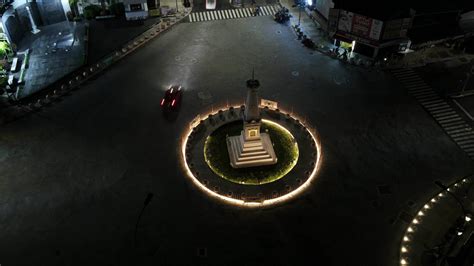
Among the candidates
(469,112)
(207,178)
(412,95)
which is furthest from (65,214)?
(469,112)

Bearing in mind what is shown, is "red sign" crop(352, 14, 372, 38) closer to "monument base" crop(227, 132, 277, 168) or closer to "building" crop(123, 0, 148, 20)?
"monument base" crop(227, 132, 277, 168)

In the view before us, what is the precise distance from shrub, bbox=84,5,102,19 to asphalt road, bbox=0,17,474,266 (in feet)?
63.6

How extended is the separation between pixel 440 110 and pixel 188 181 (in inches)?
1750


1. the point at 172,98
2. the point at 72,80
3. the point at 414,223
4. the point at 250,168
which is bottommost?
the point at 414,223

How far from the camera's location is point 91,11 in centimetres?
9494

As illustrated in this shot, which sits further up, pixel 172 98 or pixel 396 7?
pixel 396 7

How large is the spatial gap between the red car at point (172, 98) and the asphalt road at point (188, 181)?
1.64m

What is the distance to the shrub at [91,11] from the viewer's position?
94.8 meters

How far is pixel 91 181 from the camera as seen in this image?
60.2 meters

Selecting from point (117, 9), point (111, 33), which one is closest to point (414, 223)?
point (111, 33)

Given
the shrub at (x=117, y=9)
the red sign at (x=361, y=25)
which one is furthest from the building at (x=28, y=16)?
the red sign at (x=361, y=25)

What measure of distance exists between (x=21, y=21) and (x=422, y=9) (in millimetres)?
82157

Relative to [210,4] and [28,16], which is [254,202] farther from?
[28,16]

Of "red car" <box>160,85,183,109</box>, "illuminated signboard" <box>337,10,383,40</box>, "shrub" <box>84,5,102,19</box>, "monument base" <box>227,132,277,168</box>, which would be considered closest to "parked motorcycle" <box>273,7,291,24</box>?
"illuminated signboard" <box>337,10,383,40</box>
